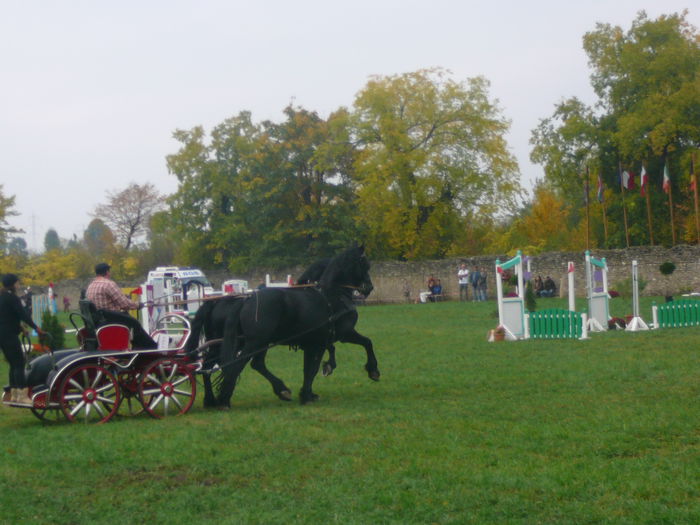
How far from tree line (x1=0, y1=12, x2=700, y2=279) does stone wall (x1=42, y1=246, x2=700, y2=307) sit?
3.67m

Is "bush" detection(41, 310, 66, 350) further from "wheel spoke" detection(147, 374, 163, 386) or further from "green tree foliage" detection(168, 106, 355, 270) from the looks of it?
"green tree foliage" detection(168, 106, 355, 270)

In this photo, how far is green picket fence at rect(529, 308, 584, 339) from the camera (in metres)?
19.0

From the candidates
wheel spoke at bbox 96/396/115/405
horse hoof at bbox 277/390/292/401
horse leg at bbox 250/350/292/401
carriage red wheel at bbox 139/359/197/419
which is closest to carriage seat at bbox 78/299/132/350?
carriage red wheel at bbox 139/359/197/419

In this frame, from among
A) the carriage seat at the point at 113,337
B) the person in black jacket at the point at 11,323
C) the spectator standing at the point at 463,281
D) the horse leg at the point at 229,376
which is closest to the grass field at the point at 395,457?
the horse leg at the point at 229,376

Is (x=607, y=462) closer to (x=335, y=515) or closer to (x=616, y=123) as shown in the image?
(x=335, y=515)

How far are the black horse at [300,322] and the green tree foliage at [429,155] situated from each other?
1575 inches

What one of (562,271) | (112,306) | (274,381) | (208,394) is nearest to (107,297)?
(112,306)

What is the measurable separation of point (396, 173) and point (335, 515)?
46.9 m

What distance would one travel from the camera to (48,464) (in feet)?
25.9

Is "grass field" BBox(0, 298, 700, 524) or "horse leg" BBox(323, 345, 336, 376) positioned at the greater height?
"horse leg" BBox(323, 345, 336, 376)

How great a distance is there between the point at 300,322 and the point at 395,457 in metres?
4.00

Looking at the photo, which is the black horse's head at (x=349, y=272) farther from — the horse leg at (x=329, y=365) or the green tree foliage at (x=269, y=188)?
the green tree foliage at (x=269, y=188)

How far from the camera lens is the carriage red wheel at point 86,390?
32.6ft

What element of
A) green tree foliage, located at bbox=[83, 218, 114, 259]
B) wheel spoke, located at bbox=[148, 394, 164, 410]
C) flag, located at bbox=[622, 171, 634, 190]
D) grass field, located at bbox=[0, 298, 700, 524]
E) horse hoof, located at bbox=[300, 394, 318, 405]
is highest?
green tree foliage, located at bbox=[83, 218, 114, 259]
